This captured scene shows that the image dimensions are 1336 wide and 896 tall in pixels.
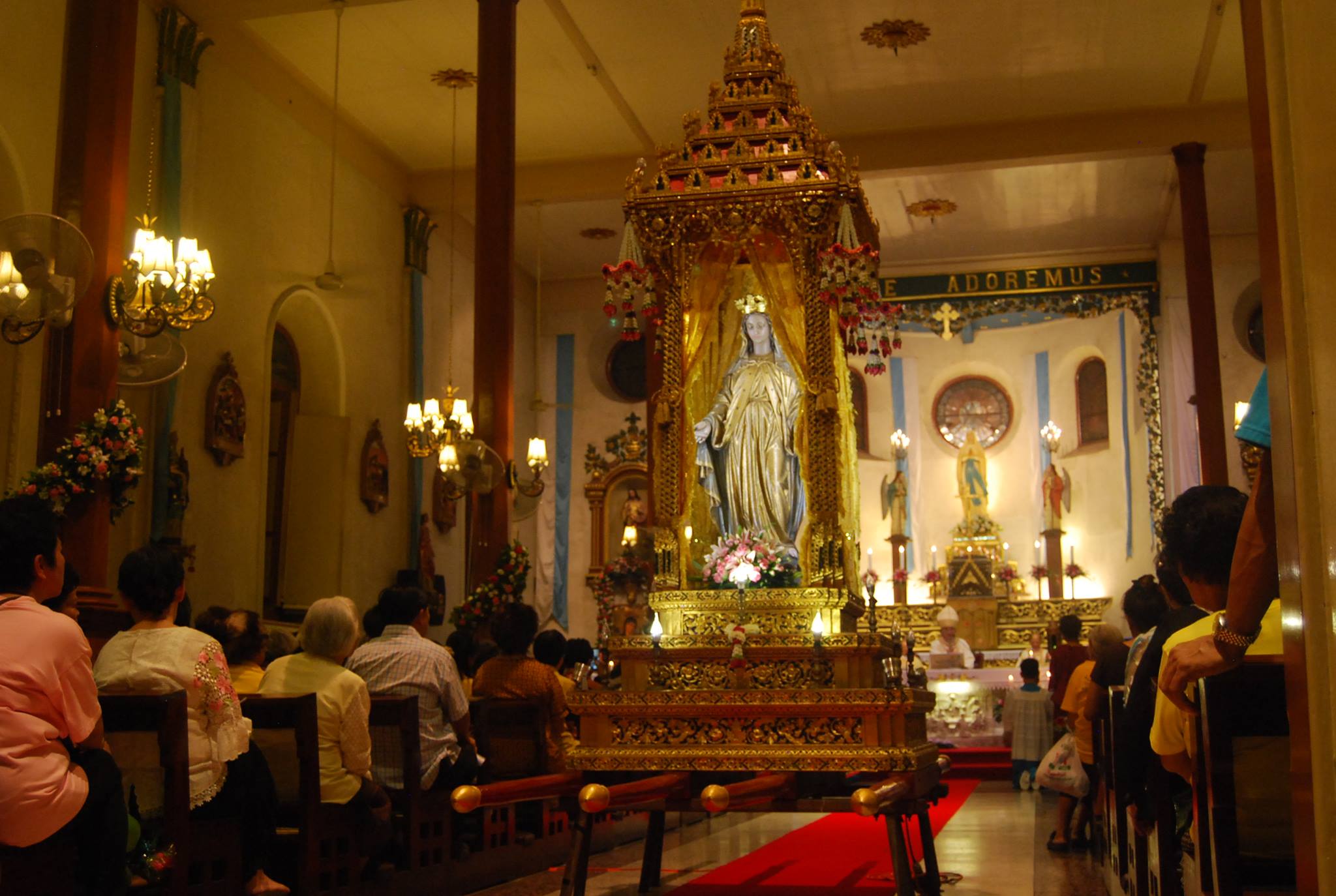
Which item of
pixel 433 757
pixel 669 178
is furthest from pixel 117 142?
pixel 433 757

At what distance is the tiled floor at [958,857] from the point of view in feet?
18.3

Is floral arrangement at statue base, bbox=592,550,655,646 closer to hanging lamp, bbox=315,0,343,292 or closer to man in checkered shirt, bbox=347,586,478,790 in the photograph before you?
hanging lamp, bbox=315,0,343,292

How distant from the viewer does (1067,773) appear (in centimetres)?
673

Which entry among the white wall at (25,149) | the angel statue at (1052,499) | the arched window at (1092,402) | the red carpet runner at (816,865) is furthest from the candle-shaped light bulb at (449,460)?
the arched window at (1092,402)

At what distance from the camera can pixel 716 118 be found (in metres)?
6.47

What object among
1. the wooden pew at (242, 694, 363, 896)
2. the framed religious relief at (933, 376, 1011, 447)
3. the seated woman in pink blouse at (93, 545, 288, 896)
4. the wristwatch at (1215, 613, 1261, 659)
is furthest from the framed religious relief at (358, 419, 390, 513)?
the wristwatch at (1215, 613, 1261, 659)

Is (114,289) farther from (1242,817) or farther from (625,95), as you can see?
(1242,817)

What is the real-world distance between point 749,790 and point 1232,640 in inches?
88.6

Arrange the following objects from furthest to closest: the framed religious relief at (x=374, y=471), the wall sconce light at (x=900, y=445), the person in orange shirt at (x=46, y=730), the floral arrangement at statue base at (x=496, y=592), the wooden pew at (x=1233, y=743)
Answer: the wall sconce light at (x=900, y=445) < the framed religious relief at (x=374, y=471) < the floral arrangement at statue base at (x=496, y=592) < the person in orange shirt at (x=46, y=730) < the wooden pew at (x=1233, y=743)

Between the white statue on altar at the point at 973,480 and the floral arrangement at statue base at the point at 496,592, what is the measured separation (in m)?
11.8

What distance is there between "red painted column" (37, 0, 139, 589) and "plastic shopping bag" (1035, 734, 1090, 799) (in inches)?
212

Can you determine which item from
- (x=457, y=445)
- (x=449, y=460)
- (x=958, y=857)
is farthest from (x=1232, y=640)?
(x=449, y=460)

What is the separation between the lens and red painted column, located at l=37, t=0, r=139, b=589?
7773mm

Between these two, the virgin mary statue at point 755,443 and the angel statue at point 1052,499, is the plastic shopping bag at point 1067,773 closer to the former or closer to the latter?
the virgin mary statue at point 755,443
